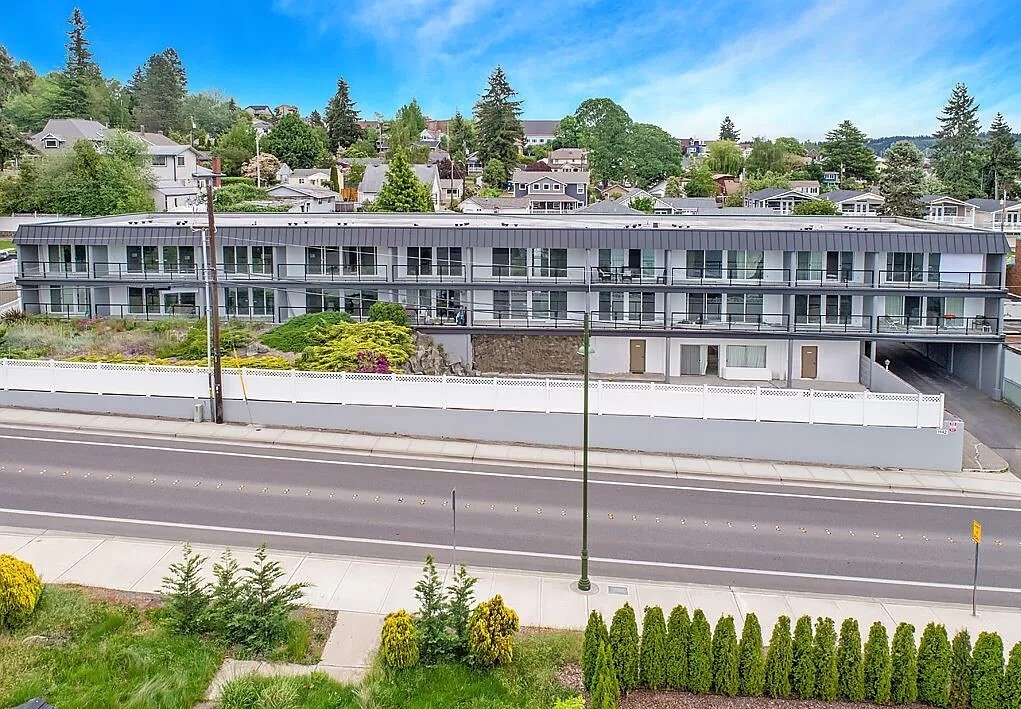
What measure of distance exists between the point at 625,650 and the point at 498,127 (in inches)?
5015

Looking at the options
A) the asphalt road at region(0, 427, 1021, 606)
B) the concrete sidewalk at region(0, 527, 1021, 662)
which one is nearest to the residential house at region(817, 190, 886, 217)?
the asphalt road at region(0, 427, 1021, 606)

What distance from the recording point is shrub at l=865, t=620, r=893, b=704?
15.4 metres

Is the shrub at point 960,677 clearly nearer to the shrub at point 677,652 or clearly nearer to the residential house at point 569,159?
the shrub at point 677,652

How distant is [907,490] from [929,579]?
303 inches

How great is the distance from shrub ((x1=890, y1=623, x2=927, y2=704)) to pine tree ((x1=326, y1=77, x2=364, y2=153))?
13998 cm

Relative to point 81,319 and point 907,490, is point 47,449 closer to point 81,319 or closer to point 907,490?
point 81,319

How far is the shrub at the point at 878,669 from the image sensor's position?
15406mm

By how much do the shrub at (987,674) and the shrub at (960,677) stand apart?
82mm

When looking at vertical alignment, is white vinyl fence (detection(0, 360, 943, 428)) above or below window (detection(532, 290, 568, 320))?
below

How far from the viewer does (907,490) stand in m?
28.8

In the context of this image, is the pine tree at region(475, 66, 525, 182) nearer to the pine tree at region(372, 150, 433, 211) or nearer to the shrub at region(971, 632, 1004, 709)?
the pine tree at region(372, 150, 433, 211)

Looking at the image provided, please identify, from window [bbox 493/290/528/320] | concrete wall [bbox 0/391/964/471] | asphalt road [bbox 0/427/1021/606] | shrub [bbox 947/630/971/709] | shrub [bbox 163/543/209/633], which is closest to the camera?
shrub [bbox 947/630/971/709]

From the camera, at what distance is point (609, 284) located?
44.8 m

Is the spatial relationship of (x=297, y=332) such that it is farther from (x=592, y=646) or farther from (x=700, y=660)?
(x=700, y=660)
